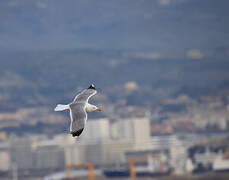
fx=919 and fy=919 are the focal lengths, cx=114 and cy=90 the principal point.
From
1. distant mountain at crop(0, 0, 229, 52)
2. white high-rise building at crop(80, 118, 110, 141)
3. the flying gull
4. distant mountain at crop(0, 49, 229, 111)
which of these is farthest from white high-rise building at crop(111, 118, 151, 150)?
distant mountain at crop(0, 0, 229, 52)

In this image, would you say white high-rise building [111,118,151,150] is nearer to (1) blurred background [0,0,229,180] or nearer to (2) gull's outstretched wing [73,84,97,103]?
(1) blurred background [0,0,229,180]

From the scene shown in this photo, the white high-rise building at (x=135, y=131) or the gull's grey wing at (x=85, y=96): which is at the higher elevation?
the white high-rise building at (x=135, y=131)

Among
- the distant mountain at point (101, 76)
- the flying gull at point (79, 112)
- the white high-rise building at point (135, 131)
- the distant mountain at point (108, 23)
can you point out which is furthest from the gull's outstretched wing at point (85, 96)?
the distant mountain at point (108, 23)

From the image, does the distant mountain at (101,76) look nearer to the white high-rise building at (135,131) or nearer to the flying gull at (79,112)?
the white high-rise building at (135,131)

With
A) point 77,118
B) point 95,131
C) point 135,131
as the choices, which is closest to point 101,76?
point 135,131

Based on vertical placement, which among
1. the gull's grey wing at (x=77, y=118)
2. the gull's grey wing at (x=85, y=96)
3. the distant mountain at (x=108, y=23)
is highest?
the distant mountain at (x=108, y=23)

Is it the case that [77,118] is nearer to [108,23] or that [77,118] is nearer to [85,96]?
[85,96]
